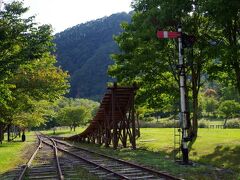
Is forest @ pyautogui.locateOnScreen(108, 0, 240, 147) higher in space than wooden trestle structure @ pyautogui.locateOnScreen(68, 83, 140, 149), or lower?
higher

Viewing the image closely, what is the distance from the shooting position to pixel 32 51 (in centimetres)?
3134

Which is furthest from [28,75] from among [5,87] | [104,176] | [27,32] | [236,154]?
[104,176]

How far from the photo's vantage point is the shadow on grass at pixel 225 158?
1739 centimetres

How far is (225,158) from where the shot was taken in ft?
65.0

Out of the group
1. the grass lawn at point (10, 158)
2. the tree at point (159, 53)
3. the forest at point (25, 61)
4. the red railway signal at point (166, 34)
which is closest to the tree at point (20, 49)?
the forest at point (25, 61)

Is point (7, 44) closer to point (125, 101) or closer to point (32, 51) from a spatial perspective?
point (32, 51)

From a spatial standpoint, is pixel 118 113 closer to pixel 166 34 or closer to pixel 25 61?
pixel 25 61

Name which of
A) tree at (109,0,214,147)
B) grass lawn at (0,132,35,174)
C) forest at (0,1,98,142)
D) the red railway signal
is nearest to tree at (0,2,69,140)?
forest at (0,1,98,142)

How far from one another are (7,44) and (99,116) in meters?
9.76

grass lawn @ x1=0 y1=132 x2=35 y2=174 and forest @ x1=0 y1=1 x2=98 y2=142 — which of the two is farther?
forest @ x1=0 y1=1 x2=98 y2=142

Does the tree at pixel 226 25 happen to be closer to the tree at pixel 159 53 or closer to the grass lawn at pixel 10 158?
the tree at pixel 159 53

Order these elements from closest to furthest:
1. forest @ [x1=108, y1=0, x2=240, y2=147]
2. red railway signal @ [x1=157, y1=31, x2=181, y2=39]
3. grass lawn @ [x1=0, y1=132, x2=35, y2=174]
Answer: red railway signal @ [x1=157, y1=31, x2=181, y2=39] → grass lawn @ [x1=0, y1=132, x2=35, y2=174] → forest @ [x1=108, y1=0, x2=240, y2=147]

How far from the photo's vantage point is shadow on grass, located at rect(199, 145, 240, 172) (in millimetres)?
17391

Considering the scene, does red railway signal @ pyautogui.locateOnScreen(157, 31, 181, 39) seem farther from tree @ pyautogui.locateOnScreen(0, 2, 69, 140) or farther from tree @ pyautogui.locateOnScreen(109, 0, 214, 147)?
tree @ pyautogui.locateOnScreen(0, 2, 69, 140)
